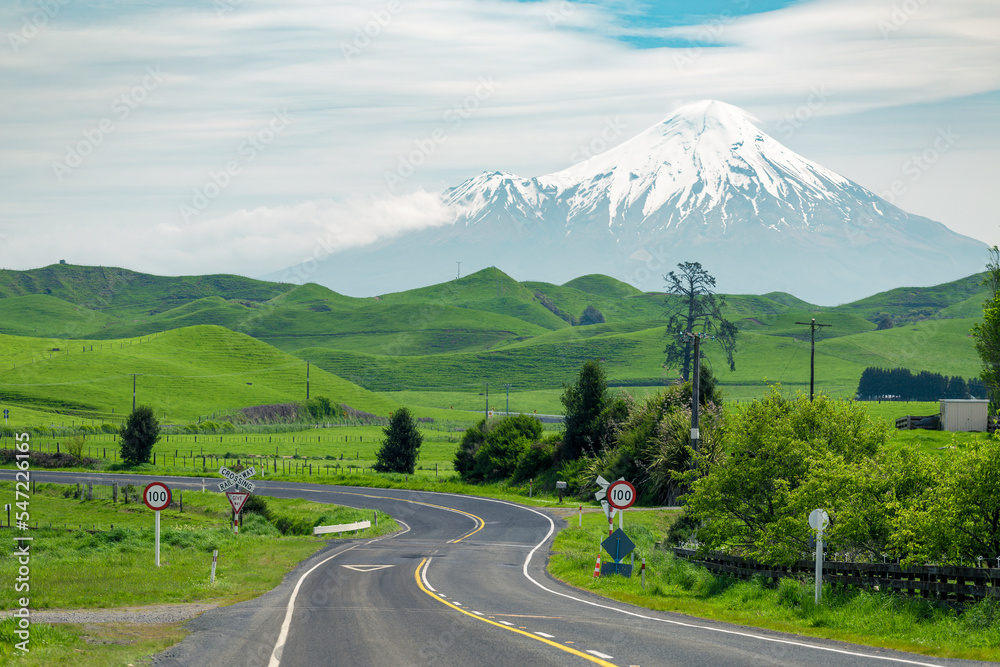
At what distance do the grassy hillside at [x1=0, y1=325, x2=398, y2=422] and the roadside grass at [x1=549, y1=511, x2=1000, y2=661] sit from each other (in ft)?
401

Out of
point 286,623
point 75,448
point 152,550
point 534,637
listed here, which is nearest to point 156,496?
point 152,550

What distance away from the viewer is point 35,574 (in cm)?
2497

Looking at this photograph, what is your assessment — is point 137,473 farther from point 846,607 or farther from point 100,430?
point 846,607

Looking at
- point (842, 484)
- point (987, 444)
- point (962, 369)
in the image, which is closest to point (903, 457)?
point (842, 484)

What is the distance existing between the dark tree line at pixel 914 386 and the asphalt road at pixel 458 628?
501ft

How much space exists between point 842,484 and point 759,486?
3369 millimetres

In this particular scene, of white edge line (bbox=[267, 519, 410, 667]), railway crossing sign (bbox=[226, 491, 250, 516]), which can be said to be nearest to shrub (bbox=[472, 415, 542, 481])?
white edge line (bbox=[267, 519, 410, 667])

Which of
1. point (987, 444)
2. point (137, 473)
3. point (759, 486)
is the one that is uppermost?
point (987, 444)

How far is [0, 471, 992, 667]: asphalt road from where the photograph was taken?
44.5 feet

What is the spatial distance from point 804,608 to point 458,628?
23.8 ft

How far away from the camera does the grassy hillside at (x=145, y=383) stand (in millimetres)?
Answer: 142375

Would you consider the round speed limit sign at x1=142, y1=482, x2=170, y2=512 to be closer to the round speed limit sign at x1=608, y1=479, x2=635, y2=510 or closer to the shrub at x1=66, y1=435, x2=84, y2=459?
the round speed limit sign at x1=608, y1=479, x2=635, y2=510

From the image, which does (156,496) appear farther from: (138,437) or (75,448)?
(75,448)

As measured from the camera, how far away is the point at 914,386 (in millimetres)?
170000
